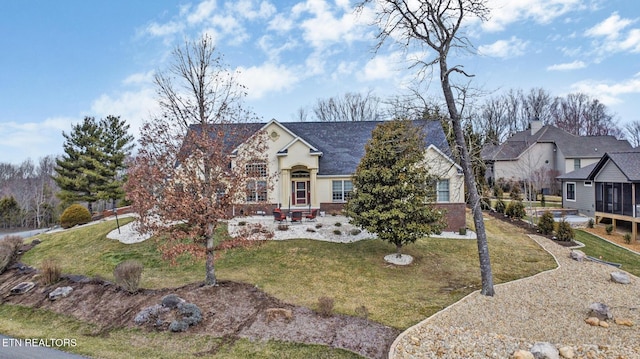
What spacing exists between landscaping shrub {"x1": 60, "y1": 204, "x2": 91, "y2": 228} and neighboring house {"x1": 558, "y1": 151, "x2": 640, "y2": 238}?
3651 centimetres

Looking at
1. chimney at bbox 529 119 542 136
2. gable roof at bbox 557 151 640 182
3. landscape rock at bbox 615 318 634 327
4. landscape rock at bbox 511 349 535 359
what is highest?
chimney at bbox 529 119 542 136

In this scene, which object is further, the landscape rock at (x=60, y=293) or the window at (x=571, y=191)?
the window at (x=571, y=191)

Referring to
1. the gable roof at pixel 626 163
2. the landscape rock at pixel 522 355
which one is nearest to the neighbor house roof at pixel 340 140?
the gable roof at pixel 626 163

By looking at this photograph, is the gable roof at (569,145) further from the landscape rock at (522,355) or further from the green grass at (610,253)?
the landscape rock at (522,355)

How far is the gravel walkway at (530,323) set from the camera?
6758 millimetres

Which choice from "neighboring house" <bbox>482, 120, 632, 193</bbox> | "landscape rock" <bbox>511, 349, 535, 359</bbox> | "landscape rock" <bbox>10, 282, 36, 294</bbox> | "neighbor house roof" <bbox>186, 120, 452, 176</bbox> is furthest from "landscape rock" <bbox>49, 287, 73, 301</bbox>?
"neighboring house" <bbox>482, 120, 632, 193</bbox>

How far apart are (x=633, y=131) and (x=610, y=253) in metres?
63.8

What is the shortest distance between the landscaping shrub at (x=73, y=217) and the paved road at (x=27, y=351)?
1872 cm

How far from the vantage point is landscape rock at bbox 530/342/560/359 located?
627cm

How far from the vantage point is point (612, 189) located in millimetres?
21422

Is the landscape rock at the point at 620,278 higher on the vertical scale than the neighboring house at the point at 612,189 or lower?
lower

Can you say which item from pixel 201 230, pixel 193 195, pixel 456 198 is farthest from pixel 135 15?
pixel 456 198

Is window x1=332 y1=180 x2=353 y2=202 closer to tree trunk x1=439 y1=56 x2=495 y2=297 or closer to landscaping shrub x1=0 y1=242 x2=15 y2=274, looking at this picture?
tree trunk x1=439 y1=56 x2=495 y2=297

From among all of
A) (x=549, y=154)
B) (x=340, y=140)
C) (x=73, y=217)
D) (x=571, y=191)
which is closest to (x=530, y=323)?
(x=340, y=140)
